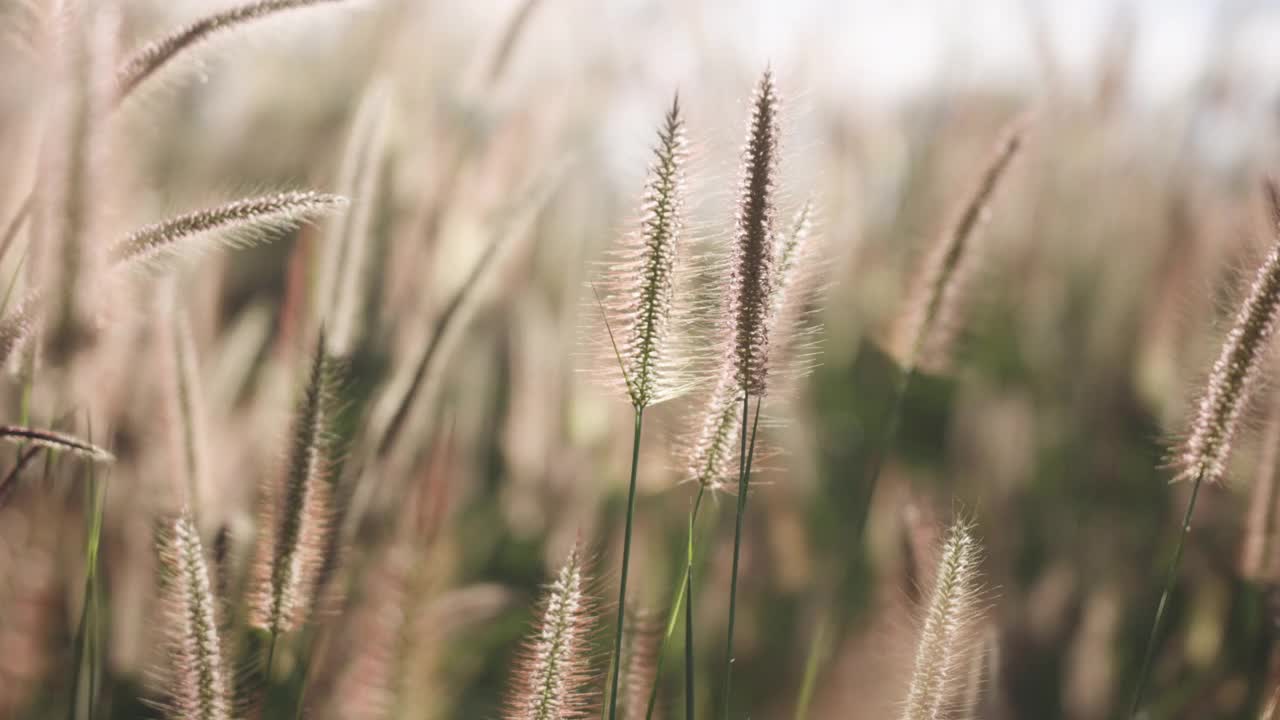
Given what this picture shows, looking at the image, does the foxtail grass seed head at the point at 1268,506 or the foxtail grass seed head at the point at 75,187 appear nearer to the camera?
the foxtail grass seed head at the point at 75,187

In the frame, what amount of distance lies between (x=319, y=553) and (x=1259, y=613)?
88 centimetres

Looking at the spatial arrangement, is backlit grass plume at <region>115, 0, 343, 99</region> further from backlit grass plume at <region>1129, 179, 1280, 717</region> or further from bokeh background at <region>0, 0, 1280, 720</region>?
backlit grass plume at <region>1129, 179, 1280, 717</region>

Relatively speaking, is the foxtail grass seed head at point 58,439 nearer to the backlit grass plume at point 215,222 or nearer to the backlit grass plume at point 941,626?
the backlit grass plume at point 215,222

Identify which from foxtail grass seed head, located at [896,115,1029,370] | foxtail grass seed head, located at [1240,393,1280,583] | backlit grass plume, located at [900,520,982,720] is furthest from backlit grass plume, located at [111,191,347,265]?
foxtail grass seed head, located at [1240,393,1280,583]

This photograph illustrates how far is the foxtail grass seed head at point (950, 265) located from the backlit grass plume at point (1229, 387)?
0.66 ft

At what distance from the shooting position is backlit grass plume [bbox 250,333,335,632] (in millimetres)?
567

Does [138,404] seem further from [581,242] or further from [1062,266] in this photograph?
[1062,266]

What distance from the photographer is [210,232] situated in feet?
1.66

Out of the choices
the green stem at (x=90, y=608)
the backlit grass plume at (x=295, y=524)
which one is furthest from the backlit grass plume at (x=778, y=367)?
the green stem at (x=90, y=608)

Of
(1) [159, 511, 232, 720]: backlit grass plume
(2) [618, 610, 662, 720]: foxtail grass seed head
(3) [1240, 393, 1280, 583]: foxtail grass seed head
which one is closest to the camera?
(1) [159, 511, 232, 720]: backlit grass plume


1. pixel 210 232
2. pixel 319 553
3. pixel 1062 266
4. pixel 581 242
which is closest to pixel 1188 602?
pixel 1062 266

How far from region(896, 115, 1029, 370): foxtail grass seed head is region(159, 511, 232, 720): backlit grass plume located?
524 millimetres

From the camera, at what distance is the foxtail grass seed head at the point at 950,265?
2.40 ft

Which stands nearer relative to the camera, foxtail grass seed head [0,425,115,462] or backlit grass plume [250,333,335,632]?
foxtail grass seed head [0,425,115,462]
